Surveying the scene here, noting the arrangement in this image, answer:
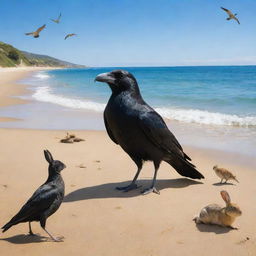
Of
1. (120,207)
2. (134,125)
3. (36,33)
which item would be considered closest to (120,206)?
(120,207)

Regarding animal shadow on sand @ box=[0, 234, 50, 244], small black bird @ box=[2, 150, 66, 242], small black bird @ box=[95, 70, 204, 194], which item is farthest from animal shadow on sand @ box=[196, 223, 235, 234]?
animal shadow on sand @ box=[0, 234, 50, 244]

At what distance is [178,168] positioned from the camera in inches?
225

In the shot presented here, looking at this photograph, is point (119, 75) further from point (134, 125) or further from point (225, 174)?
point (225, 174)

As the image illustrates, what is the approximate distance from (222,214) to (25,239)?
2.02 m

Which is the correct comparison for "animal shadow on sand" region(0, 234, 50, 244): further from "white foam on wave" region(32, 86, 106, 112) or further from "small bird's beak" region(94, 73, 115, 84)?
"white foam on wave" region(32, 86, 106, 112)

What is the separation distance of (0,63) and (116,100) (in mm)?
81154

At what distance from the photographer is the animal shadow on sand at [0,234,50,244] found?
3590 millimetres

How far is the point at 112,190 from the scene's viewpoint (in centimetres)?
531

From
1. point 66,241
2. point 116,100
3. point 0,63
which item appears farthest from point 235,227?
point 0,63

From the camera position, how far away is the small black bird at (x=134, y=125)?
502 centimetres

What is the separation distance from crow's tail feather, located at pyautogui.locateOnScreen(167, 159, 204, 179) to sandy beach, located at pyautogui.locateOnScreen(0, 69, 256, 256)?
10cm

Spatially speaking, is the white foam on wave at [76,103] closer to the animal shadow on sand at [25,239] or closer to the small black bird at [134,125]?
the small black bird at [134,125]

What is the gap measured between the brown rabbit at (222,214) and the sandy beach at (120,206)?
71 mm

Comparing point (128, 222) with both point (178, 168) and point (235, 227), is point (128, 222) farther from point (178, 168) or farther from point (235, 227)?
point (178, 168)
